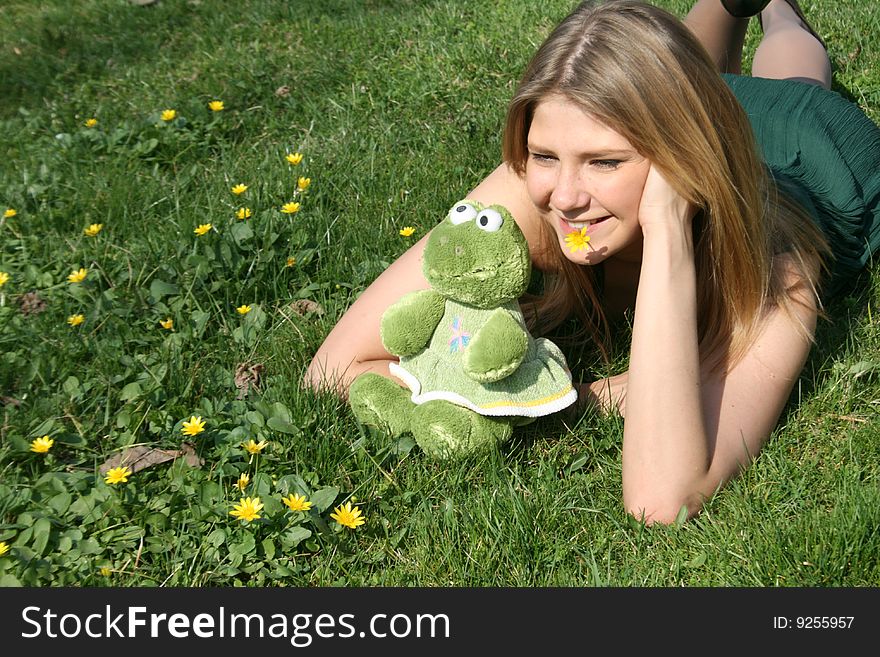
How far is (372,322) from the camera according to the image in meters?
2.88

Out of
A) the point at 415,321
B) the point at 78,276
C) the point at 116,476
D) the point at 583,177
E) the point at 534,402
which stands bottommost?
the point at 78,276

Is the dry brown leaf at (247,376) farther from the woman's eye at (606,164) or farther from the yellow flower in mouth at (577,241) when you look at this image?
the woman's eye at (606,164)

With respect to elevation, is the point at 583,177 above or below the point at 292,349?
above

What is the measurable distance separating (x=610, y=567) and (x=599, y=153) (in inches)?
40.9

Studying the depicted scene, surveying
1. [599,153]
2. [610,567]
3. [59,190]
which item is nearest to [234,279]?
[59,190]

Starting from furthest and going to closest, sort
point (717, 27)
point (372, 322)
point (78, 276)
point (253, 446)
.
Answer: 1. point (717, 27)
2. point (78, 276)
3. point (372, 322)
4. point (253, 446)

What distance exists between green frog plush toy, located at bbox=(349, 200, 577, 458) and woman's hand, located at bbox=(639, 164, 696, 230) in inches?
14.6

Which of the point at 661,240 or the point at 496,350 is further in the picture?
the point at 661,240

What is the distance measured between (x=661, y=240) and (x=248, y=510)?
1.26m

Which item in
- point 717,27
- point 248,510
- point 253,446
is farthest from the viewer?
point 717,27

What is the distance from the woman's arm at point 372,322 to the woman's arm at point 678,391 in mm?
535

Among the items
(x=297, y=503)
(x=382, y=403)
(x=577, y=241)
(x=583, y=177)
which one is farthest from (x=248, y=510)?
(x=583, y=177)

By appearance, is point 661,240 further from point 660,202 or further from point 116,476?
point 116,476

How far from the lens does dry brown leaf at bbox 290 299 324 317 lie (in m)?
3.33
